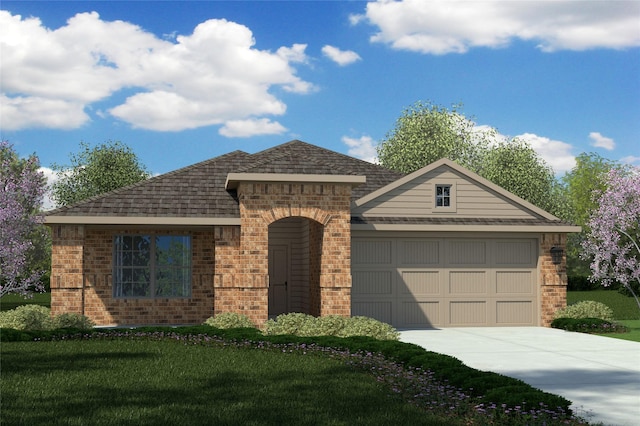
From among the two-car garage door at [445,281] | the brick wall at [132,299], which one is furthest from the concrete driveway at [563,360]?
the brick wall at [132,299]

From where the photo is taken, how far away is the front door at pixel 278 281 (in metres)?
22.0

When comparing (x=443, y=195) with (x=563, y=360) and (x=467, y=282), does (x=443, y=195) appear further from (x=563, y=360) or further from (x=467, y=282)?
(x=563, y=360)

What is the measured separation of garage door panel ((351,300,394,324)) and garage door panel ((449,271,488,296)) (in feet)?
6.08

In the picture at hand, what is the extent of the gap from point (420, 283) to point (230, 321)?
220 inches

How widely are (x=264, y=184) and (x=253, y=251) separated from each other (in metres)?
1.63

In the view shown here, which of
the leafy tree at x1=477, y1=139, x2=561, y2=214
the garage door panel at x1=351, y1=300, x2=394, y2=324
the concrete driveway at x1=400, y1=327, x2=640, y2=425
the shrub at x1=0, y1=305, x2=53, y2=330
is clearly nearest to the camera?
the concrete driveway at x1=400, y1=327, x2=640, y2=425

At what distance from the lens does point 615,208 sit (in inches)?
823

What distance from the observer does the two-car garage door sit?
64.4ft

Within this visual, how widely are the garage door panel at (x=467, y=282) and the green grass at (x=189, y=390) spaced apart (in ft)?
26.4

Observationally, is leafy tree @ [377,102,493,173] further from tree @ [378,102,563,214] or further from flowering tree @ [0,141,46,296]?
flowering tree @ [0,141,46,296]

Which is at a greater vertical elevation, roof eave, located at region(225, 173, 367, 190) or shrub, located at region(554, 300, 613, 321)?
roof eave, located at region(225, 173, 367, 190)

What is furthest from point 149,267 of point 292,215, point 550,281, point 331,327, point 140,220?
point 550,281

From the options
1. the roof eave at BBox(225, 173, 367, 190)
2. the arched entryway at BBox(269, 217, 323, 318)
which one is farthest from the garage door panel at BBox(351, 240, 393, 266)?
the arched entryway at BBox(269, 217, 323, 318)

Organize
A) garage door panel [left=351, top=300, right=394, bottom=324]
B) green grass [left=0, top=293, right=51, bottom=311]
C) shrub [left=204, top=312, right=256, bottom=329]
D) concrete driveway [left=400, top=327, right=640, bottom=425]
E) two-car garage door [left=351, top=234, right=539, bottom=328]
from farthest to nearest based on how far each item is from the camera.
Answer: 1. green grass [left=0, top=293, right=51, bottom=311]
2. two-car garage door [left=351, top=234, right=539, bottom=328]
3. garage door panel [left=351, top=300, right=394, bottom=324]
4. shrub [left=204, top=312, right=256, bottom=329]
5. concrete driveway [left=400, top=327, right=640, bottom=425]
